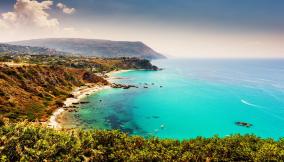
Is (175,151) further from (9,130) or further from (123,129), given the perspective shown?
(123,129)

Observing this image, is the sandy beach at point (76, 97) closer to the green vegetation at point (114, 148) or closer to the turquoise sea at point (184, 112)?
the turquoise sea at point (184, 112)

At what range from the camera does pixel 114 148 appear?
179 feet

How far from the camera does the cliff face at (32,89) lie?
353 ft

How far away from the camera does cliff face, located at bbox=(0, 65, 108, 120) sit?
353 feet

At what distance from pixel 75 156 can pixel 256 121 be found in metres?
96.5

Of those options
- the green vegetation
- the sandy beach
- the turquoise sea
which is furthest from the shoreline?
the green vegetation

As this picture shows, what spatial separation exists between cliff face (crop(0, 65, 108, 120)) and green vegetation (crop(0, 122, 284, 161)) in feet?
165

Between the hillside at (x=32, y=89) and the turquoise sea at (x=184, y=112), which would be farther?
the hillside at (x=32, y=89)

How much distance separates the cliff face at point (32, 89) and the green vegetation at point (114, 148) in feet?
165

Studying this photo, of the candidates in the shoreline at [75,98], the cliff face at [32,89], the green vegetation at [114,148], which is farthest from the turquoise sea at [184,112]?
the green vegetation at [114,148]

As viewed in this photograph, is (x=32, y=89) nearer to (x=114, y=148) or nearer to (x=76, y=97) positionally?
(x=76, y=97)

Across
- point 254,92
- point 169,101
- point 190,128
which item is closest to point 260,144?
point 190,128

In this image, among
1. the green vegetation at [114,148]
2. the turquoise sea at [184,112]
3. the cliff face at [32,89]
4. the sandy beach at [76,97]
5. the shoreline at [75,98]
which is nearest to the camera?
the green vegetation at [114,148]

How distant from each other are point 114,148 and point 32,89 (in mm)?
99598
